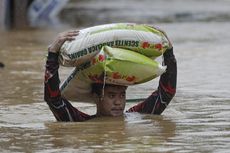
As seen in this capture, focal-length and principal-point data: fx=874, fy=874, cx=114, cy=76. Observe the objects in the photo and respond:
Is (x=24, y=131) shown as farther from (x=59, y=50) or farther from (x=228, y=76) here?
(x=228, y=76)

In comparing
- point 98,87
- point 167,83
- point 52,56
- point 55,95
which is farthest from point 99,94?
point 167,83

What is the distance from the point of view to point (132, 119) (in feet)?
20.9

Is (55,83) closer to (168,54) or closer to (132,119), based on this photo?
(132,119)

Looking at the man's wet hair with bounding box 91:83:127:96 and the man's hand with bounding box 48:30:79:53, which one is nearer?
the man's hand with bounding box 48:30:79:53

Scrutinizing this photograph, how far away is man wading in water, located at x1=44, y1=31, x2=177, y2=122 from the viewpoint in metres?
6.10

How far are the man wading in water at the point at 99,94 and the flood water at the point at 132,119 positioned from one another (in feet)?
0.29

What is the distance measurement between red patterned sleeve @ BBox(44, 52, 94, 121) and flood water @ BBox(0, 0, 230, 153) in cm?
9

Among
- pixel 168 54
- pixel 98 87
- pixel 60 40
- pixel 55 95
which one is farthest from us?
pixel 168 54

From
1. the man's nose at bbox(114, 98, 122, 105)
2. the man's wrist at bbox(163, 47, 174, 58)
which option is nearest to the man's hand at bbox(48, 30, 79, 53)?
the man's nose at bbox(114, 98, 122, 105)

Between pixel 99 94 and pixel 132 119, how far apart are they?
1.07ft

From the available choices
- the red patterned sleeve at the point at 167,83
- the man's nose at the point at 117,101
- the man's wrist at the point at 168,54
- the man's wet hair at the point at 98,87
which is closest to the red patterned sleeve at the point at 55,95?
the man's wet hair at the point at 98,87

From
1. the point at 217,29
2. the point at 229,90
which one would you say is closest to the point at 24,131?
the point at 229,90

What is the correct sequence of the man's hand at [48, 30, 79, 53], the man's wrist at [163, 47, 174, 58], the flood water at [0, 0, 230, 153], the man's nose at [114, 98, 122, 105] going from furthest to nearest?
1. the man's wrist at [163, 47, 174, 58]
2. the man's nose at [114, 98, 122, 105]
3. the man's hand at [48, 30, 79, 53]
4. the flood water at [0, 0, 230, 153]

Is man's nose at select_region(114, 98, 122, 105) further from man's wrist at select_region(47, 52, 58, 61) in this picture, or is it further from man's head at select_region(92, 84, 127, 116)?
man's wrist at select_region(47, 52, 58, 61)
